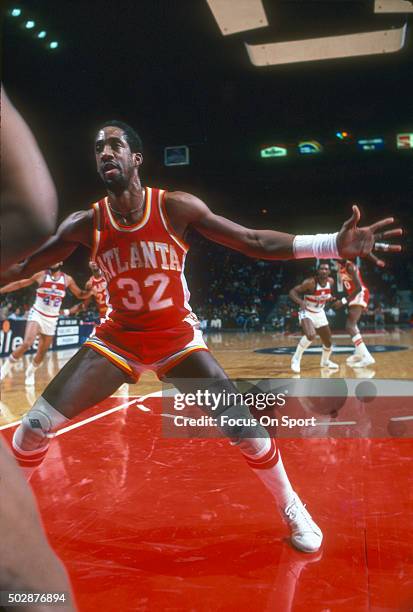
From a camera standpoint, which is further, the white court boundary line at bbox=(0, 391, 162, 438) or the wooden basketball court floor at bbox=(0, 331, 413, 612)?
the white court boundary line at bbox=(0, 391, 162, 438)

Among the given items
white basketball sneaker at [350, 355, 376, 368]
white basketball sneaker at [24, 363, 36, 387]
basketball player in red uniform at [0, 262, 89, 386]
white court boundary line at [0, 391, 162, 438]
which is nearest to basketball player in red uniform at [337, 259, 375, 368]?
white basketball sneaker at [350, 355, 376, 368]

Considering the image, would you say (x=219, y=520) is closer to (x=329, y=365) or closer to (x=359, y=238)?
(x=359, y=238)

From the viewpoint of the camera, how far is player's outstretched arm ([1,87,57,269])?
0.84 meters

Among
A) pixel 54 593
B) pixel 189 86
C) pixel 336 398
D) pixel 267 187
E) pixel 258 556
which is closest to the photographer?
pixel 54 593

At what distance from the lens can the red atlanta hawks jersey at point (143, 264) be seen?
101 inches

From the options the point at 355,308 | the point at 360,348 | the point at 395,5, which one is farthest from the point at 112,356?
the point at 355,308

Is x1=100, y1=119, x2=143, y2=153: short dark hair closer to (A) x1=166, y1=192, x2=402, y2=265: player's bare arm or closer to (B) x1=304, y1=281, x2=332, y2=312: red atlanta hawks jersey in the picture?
(A) x1=166, y1=192, x2=402, y2=265: player's bare arm

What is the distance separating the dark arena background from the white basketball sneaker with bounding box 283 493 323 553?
70 millimetres

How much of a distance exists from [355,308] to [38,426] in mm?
7927

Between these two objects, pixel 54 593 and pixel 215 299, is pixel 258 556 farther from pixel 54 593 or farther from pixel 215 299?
pixel 215 299

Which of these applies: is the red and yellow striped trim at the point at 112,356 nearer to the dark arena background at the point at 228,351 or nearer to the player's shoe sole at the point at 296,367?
the dark arena background at the point at 228,351

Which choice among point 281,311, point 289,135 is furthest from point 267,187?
point 281,311

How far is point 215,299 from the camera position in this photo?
25359 mm

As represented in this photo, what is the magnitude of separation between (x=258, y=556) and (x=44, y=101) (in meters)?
9.48
